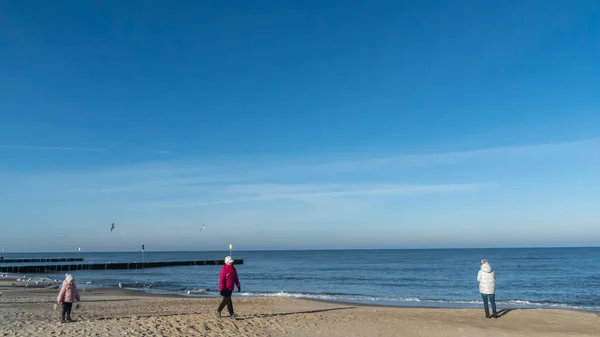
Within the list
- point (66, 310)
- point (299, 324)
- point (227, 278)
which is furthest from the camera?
point (299, 324)

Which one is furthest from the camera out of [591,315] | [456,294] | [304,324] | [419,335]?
[456,294]

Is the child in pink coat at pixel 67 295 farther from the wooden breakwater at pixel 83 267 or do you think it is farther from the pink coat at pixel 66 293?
the wooden breakwater at pixel 83 267

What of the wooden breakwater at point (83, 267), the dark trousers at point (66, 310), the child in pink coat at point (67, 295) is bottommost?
the wooden breakwater at point (83, 267)

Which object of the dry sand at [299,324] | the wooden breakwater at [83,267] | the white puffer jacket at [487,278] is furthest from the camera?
the wooden breakwater at [83,267]

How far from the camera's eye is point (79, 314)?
1387cm

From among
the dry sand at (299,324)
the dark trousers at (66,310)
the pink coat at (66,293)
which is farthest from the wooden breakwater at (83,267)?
the pink coat at (66,293)

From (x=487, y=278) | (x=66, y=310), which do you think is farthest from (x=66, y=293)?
(x=487, y=278)

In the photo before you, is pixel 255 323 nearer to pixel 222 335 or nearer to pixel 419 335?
pixel 222 335

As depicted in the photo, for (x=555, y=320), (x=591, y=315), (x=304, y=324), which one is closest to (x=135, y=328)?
(x=304, y=324)

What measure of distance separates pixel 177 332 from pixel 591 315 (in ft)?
45.8

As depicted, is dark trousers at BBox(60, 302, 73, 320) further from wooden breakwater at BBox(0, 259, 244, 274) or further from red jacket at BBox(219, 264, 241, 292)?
wooden breakwater at BBox(0, 259, 244, 274)

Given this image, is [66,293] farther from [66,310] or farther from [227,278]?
[227,278]

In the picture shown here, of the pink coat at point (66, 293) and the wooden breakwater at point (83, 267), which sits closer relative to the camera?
the pink coat at point (66, 293)

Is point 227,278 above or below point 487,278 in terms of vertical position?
above
